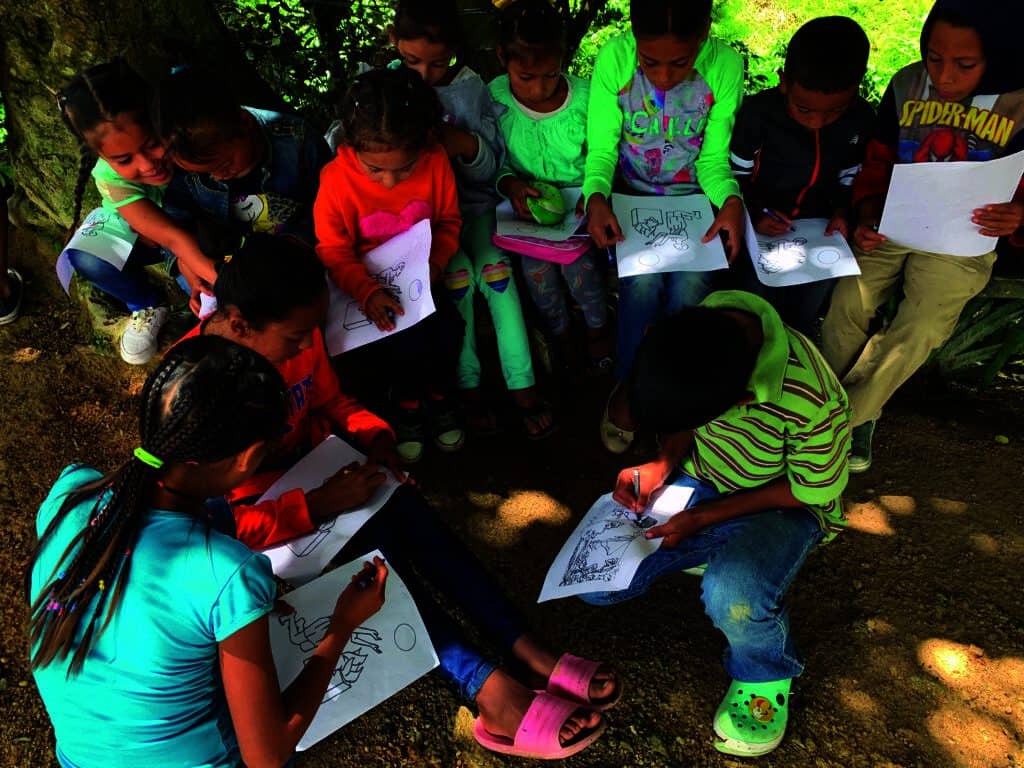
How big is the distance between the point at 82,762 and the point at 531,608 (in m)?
1.31

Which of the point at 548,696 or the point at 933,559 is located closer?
the point at 548,696

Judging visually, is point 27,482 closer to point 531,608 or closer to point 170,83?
point 170,83

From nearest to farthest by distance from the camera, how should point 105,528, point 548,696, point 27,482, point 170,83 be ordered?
point 105,528 → point 548,696 → point 170,83 → point 27,482

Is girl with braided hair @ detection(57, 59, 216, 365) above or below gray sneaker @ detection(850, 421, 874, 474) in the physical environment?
above

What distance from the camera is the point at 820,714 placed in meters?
2.14

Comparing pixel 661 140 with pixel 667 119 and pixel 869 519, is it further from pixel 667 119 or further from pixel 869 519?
pixel 869 519

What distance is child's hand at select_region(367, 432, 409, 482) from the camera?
222 cm

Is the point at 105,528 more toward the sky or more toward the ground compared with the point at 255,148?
more toward the ground

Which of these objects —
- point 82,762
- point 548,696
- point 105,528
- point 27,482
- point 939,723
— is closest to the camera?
point 105,528

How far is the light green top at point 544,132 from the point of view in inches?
112

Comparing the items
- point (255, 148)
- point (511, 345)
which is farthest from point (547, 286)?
point (255, 148)

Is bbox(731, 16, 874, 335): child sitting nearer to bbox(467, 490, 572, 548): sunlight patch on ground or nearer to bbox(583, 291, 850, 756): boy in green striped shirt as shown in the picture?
bbox(583, 291, 850, 756): boy in green striped shirt

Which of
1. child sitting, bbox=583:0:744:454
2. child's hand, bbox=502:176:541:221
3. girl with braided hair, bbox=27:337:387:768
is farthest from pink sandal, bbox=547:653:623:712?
child's hand, bbox=502:176:541:221

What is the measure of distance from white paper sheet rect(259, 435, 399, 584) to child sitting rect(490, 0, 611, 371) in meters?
→ 1.09
